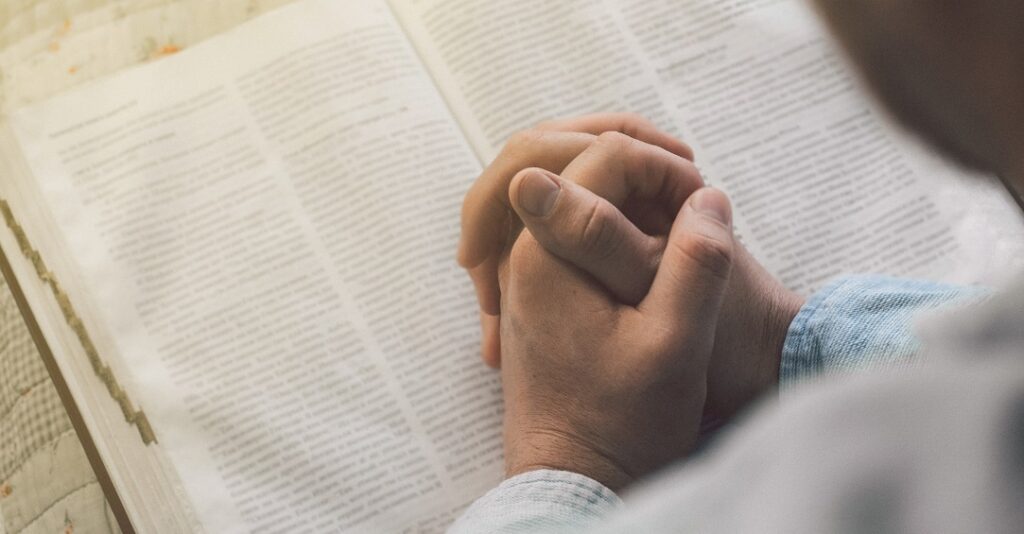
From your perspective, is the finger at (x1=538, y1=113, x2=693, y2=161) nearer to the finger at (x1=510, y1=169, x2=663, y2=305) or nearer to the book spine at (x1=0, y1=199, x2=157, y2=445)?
the finger at (x1=510, y1=169, x2=663, y2=305)

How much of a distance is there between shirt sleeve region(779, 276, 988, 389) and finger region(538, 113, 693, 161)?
162 millimetres

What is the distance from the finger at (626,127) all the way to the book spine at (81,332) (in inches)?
15.3

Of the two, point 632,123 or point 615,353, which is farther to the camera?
point 632,123

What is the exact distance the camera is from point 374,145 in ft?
2.21

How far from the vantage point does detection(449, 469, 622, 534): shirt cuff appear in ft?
1.45

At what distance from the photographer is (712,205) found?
52 centimetres

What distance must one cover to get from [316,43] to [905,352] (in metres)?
0.54

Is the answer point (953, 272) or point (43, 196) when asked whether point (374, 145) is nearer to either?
point (43, 196)

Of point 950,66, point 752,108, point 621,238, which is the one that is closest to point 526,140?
point 621,238

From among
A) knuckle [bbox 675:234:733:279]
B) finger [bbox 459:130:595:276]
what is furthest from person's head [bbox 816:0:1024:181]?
finger [bbox 459:130:595:276]

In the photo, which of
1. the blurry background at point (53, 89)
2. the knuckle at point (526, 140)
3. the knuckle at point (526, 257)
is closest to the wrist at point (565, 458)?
the knuckle at point (526, 257)

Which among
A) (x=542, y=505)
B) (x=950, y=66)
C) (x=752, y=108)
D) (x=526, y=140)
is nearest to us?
(x=950, y=66)

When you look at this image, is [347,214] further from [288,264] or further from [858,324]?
[858,324]

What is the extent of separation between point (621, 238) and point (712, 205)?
7 cm
